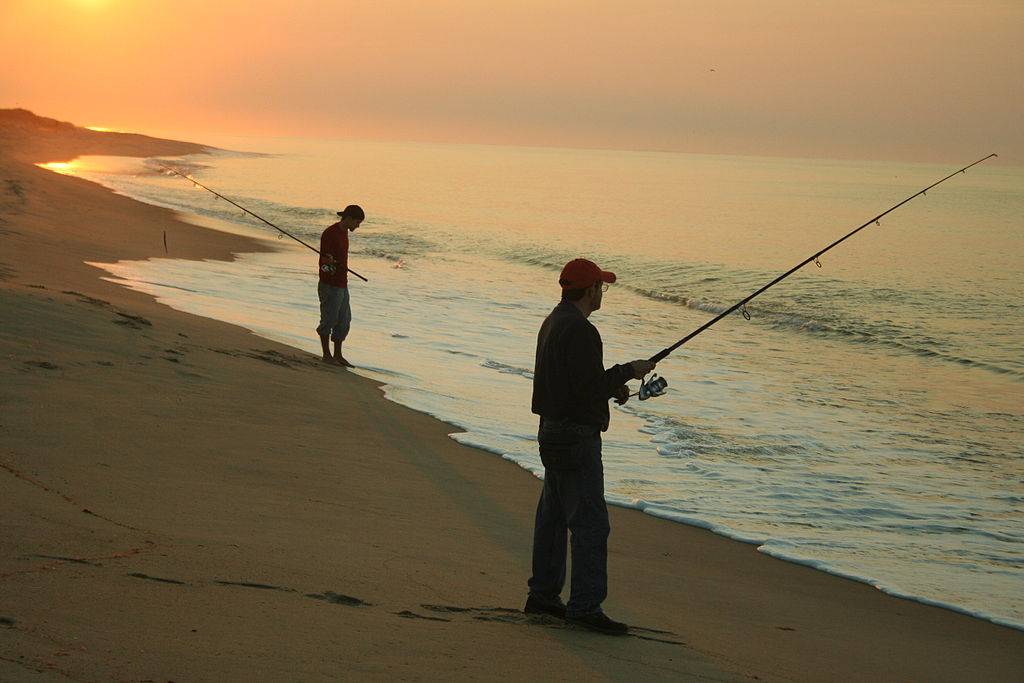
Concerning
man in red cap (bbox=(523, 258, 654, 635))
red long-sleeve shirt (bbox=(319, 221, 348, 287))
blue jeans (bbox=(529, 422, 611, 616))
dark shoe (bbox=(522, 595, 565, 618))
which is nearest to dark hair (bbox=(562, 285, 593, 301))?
man in red cap (bbox=(523, 258, 654, 635))

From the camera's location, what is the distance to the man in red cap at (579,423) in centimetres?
404

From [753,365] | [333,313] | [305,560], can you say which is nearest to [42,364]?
[305,560]

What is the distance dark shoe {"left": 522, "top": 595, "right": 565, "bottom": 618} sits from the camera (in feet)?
13.6

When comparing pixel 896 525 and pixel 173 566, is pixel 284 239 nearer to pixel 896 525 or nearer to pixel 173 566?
pixel 896 525

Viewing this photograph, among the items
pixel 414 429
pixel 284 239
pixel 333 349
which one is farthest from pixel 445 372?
pixel 284 239

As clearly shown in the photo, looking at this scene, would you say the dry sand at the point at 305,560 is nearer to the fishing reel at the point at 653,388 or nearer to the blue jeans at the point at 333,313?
the fishing reel at the point at 653,388

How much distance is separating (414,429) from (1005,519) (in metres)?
4.24

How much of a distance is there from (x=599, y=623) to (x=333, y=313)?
6.33m

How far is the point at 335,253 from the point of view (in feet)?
32.2

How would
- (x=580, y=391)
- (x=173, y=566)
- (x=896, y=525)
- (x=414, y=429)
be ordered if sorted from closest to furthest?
(x=173, y=566) → (x=580, y=391) → (x=896, y=525) → (x=414, y=429)

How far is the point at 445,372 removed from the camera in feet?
34.3

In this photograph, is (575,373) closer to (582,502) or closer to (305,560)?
(582,502)

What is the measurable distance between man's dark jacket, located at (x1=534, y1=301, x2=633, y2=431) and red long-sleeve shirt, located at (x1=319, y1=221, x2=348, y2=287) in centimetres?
598

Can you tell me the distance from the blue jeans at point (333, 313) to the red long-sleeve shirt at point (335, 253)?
81 mm
